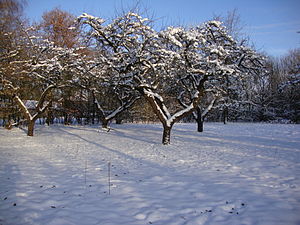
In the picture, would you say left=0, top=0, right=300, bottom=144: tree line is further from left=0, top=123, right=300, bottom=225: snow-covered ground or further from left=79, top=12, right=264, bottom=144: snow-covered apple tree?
left=0, top=123, right=300, bottom=225: snow-covered ground

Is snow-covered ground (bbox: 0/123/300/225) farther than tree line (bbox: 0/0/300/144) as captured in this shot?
No

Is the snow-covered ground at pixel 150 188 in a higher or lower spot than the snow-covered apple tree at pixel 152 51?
lower

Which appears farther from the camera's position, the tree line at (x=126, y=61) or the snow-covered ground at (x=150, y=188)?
the tree line at (x=126, y=61)

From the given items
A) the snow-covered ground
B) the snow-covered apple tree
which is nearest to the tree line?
the snow-covered apple tree

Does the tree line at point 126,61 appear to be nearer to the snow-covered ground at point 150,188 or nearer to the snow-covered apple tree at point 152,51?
the snow-covered apple tree at point 152,51

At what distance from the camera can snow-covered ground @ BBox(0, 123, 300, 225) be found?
11.1 ft

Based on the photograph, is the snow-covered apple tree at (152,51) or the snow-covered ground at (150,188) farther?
the snow-covered apple tree at (152,51)

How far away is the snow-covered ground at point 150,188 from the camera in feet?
11.1

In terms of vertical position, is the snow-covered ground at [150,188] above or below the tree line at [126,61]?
below

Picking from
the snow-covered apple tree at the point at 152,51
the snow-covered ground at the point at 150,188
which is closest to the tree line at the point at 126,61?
the snow-covered apple tree at the point at 152,51

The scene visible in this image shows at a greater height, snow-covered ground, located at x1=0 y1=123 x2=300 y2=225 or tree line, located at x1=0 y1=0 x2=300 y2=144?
tree line, located at x1=0 y1=0 x2=300 y2=144

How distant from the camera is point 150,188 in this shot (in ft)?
15.5

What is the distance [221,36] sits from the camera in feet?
42.4

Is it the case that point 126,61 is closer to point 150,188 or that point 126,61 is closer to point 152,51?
point 152,51
